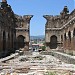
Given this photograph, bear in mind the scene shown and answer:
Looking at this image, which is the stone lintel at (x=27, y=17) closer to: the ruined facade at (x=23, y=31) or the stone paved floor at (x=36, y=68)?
the ruined facade at (x=23, y=31)

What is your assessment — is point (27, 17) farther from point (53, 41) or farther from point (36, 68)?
point (36, 68)

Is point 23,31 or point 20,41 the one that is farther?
point 20,41

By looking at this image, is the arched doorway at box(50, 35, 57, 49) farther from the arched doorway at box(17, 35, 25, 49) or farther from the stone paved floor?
the stone paved floor

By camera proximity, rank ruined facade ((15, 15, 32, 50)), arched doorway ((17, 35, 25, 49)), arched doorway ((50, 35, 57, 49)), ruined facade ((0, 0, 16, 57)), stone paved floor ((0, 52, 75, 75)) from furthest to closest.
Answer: arched doorway ((50, 35, 57, 49)) < arched doorway ((17, 35, 25, 49)) < ruined facade ((15, 15, 32, 50)) < ruined facade ((0, 0, 16, 57)) < stone paved floor ((0, 52, 75, 75))

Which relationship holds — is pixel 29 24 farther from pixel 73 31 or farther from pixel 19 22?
pixel 73 31

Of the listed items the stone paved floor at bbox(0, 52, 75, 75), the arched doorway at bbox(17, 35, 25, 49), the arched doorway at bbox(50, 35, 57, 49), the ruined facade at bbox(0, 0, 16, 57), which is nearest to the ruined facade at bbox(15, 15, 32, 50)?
the arched doorway at bbox(17, 35, 25, 49)

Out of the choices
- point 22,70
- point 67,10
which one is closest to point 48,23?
point 67,10

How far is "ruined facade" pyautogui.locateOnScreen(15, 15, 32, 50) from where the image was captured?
31438mm

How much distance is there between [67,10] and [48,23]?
10.9 ft

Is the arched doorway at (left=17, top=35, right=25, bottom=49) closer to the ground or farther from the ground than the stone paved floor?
farther from the ground

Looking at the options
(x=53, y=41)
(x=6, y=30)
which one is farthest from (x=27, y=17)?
(x=6, y=30)

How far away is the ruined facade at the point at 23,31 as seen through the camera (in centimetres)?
3144

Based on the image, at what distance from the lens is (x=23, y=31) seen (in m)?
31.7

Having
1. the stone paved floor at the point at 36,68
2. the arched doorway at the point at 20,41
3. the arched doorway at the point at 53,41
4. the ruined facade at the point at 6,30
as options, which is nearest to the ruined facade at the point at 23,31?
the arched doorway at the point at 20,41
